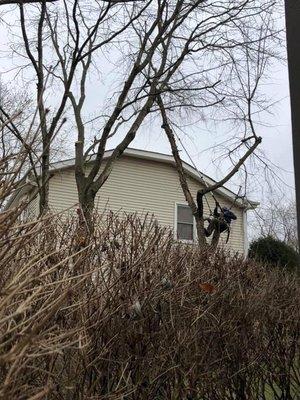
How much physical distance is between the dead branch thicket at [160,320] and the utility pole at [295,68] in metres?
1.06

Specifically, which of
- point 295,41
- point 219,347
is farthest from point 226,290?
point 295,41

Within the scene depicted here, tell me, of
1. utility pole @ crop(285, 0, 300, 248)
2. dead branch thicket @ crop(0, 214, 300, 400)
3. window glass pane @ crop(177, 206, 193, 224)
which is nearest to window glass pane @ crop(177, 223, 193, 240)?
window glass pane @ crop(177, 206, 193, 224)

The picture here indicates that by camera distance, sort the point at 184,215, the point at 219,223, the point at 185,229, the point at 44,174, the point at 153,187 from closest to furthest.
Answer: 1. the point at 44,174
2. the point at 219,223
3. the point at 185,229
4. the point at 153,187
5. the point at 184,215

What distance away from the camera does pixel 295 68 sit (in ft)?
17.3

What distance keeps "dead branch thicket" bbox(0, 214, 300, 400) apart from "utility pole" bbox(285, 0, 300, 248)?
41.8 inches

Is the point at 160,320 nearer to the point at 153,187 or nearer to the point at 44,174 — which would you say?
the point at 44,174

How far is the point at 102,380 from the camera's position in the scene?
158 inches

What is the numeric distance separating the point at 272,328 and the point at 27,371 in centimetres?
360

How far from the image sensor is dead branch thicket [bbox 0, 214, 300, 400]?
3650 millimetres

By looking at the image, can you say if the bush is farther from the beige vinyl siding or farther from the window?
the window

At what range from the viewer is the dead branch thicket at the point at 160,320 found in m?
3.65

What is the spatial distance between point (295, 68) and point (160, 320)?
2524mm

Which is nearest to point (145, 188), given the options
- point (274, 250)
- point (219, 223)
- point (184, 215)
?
point (184, 215)

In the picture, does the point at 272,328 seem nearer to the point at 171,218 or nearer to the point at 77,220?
the point at 77,220
